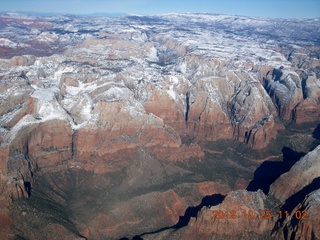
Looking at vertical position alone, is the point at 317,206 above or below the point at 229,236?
above

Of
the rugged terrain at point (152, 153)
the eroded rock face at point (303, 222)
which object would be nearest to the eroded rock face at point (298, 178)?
the rugged terrain at point (152, 153)

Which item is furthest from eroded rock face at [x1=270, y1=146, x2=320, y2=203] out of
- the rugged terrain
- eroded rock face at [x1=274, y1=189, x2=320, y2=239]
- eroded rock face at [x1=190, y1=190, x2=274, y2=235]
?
eroded rock face at [x1=274, y1=189, x2=320, y2=239]

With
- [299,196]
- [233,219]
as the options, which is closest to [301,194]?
[299,196]

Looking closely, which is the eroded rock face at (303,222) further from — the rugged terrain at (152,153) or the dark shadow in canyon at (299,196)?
the dark shadow in canyon at (299,196)

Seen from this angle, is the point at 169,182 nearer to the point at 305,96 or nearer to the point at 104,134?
the point at 104,134

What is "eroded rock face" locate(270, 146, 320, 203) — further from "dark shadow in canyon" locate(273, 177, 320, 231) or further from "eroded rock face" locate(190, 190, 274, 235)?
"eroded rock face" locate(190, 190, 274, 235)

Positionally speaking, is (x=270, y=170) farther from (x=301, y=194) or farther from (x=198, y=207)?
(x=198, y=207)

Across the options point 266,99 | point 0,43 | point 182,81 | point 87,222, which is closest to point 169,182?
point 87,222
